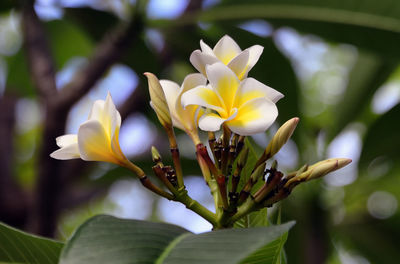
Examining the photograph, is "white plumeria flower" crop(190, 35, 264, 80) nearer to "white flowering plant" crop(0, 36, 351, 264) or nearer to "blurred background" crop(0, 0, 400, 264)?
"white flowering plant" crop(0, 36, 351, 264)

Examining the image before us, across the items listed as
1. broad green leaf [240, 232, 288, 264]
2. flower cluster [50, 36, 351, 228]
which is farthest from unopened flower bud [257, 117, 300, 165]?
broad green leaf [240, 232, 288, 264]

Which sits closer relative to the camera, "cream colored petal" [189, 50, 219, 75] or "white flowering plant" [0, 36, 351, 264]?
"white flowering plant" [0, 36, 351, 264]

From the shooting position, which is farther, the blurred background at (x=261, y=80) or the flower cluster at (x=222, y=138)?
the blurred background at (x=261, y=80)

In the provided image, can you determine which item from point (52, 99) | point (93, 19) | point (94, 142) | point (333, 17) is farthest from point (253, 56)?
point (93, 19)

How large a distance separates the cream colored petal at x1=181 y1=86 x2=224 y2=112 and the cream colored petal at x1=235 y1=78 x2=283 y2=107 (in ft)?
0.09

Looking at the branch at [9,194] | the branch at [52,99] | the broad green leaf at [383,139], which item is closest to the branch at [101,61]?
the branch at [52,99]

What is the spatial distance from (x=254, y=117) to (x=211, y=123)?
5cm

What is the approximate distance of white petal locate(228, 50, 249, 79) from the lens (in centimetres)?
67

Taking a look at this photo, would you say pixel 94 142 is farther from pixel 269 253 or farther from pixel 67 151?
pixel 269 253

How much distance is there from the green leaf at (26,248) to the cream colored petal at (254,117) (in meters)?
0.27

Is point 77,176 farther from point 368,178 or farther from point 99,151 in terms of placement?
point 99,151

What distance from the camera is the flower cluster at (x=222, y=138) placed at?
1.99 feet

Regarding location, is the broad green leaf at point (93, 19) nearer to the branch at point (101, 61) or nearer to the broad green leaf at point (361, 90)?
the branch at point (101, 61)

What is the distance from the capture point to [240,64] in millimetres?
678
